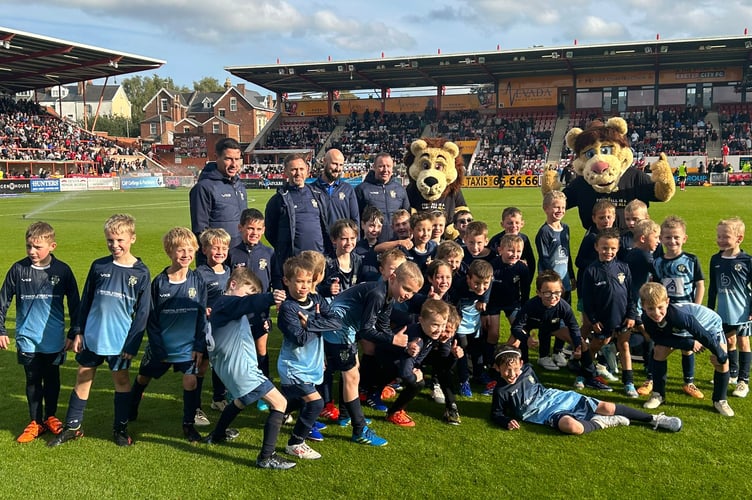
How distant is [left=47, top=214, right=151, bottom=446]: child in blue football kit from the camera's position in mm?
4266

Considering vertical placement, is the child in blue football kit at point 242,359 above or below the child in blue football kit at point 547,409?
above

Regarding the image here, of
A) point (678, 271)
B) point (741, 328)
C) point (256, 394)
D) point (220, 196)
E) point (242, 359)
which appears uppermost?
point (220, 196)

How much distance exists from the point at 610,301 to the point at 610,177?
2280mm

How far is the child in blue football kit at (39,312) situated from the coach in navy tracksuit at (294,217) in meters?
1.94

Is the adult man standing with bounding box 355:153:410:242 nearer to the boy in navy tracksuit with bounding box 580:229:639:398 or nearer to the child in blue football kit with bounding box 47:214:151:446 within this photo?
the boy in navy tracksuit with bounding box 580:229:639:398

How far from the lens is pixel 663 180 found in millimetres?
6902

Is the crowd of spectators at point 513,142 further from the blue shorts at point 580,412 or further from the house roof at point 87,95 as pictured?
the house roof at point 87,95

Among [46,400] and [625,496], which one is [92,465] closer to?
[46,400]

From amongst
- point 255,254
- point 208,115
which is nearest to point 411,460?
point 255,254

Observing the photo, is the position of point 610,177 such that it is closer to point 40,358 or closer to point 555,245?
point 555,245

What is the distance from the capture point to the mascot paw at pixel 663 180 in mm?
6867

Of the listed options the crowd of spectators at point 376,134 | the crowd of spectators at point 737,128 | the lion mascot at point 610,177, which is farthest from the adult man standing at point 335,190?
the crowd of spectators at point 376,134

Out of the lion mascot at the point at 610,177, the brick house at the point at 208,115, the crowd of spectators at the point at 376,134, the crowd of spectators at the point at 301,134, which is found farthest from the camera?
the brick house at the point at 208,115

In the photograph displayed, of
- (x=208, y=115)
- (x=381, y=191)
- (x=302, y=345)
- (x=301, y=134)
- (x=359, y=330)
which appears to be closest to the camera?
(x=302, y=345)
